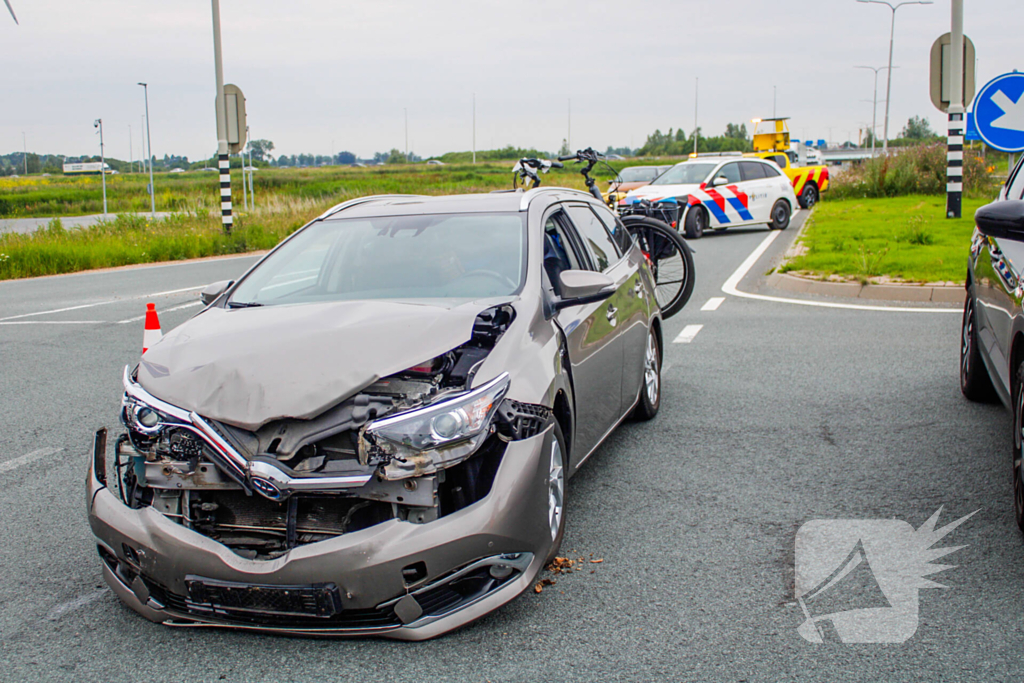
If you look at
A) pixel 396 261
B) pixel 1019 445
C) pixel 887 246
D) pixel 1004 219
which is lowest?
pixel 1019 445

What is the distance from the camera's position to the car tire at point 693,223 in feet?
68.3

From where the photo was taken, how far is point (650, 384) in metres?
6.29

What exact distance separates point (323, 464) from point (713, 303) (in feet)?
29.8

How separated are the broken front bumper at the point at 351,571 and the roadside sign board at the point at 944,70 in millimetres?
19337

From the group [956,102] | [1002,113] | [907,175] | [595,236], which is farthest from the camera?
[907,175]

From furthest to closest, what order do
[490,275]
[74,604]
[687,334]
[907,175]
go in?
[907,175] → [687,334] → [490,275] → [74,604]

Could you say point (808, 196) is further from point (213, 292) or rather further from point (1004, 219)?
point (213, 292)

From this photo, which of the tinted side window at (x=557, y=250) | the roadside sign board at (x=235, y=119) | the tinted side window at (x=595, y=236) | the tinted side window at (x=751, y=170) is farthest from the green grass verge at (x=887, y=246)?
the roadside sign board at (x=235, y=119)

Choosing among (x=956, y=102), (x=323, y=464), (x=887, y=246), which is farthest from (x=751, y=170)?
(x=323, y=464)

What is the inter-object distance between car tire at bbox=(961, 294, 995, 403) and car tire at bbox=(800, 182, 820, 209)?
23.3m

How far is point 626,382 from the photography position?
5.52 metres

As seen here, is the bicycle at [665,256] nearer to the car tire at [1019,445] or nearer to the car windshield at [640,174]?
the car tire at [1019,445]

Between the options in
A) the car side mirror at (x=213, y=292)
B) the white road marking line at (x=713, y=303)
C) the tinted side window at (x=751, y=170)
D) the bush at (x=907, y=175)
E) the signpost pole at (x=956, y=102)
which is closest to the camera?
the car side mirror at (x=213, y=292)

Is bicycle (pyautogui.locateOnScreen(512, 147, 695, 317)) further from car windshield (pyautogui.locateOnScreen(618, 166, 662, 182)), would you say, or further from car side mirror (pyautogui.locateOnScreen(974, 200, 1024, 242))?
car windshield (pyautogui.locateOnScreen(618, 166, 662, 182))
